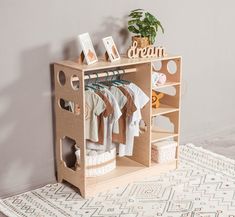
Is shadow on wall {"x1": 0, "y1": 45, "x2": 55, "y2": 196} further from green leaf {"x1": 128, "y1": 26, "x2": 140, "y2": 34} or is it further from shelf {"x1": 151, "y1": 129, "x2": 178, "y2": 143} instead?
shelf {"x1": 151, "y1": 129, "x2": 178, "y2": 143}

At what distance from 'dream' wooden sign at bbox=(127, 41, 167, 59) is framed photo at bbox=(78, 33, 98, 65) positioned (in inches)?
9.5

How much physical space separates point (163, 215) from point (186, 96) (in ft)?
4.34

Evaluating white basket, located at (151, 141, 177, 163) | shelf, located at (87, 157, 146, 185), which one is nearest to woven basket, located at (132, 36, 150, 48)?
white basket, located at (151, 141, 177, 163)

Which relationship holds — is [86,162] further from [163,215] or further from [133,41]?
[133,41]

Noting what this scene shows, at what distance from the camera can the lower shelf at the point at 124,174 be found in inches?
111

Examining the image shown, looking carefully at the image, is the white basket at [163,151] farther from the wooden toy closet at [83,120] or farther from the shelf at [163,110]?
the shelf at [163,110]

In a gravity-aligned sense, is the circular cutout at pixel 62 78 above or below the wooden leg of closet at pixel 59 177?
above

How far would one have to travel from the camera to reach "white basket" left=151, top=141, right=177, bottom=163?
312 centimetres

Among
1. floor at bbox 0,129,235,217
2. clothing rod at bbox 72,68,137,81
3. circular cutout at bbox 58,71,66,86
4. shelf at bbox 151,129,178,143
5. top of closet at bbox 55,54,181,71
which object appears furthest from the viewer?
floor at bbox 0,129,235,217

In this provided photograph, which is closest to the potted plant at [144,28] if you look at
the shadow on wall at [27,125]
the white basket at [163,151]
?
the shadow on wall at [27,125]

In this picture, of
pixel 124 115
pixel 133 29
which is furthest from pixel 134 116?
pixel 133 29

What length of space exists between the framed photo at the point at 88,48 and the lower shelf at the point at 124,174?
72 centimetres

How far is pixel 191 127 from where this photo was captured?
3787 mm

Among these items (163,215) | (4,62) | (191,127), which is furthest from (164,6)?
(163,215)
